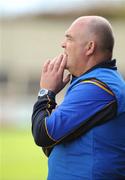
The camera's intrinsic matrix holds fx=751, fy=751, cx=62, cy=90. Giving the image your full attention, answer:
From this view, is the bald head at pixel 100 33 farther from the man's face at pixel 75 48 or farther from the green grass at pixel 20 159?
the green grass at pixel 20 159

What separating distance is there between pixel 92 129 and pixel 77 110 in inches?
4.6

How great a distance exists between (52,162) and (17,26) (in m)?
34.4

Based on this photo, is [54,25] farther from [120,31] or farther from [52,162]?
[52,162]

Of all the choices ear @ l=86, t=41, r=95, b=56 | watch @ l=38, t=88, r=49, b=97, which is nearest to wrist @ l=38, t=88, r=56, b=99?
watch @ l=38, t=88, r=49, b=97

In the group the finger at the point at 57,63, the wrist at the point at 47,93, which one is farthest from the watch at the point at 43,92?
the finger at the point at 57,63

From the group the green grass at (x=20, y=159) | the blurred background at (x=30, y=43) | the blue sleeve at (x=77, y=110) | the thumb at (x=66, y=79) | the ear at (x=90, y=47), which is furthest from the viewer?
the blurred background at (x=30, y=43)

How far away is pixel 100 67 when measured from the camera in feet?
12.2

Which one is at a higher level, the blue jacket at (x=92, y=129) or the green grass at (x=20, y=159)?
the blue jacket at (x=92, y=129)

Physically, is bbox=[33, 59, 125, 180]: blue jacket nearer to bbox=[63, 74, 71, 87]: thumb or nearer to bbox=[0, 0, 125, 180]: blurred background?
bbox=[63, 74, 71, 87]: thumb

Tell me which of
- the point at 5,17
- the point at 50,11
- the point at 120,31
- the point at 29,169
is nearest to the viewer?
the point at 29,169

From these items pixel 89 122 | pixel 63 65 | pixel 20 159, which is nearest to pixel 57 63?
pixel 63 65

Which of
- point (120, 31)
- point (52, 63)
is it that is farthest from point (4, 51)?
point (52, 63)

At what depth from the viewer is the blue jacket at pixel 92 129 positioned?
3564mm

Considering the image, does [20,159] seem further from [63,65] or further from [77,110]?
[77,110]
